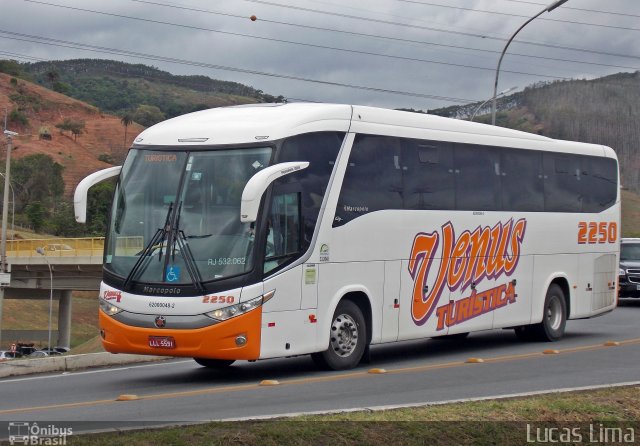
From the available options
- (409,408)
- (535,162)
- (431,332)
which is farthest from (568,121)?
(409,408)

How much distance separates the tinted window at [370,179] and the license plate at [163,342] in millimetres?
2993

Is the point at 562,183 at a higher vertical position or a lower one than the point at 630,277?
higher

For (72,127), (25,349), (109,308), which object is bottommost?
(25,349)

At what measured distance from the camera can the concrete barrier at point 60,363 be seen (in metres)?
17.0

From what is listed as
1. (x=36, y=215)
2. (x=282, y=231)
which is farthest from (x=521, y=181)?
(x=36, y=215)

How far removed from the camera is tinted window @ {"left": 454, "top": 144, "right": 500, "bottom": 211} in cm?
1848

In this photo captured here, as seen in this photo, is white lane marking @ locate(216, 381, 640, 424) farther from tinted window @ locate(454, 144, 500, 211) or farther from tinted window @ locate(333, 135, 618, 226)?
tinted window @ locate(454, 144, 500, 211)

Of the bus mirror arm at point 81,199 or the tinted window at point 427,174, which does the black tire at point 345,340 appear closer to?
the tinted window at point 427,174

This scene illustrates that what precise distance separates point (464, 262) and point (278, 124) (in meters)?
5.08

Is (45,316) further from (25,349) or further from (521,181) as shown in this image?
(521,181)

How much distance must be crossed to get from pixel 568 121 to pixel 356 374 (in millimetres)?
37892

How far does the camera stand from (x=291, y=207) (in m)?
14.8

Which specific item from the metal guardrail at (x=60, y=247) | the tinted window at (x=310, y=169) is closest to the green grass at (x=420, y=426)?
the tinted window at (x=310, y=169)

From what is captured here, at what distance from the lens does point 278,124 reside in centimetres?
1494
